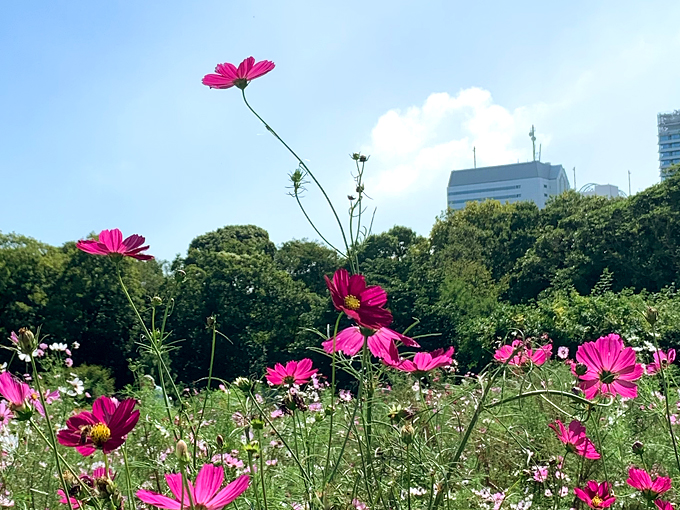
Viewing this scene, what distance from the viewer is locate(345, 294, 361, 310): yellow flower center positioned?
2.64 ft

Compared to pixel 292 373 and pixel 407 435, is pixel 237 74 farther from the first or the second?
pixel 407 435

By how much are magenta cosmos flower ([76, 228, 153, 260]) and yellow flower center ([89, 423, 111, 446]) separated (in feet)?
1.28

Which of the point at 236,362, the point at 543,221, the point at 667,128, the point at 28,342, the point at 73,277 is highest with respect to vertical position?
the point at 667,128

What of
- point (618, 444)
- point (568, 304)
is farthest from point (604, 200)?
point (618, 444)

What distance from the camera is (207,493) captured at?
662mm

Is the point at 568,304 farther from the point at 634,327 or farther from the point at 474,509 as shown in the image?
the point at 474,509

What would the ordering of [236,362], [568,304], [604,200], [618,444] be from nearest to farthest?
[618,444] → [568,304] → [236,362] → [604,200]

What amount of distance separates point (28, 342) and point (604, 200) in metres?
19.7

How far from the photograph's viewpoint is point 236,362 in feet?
48.3

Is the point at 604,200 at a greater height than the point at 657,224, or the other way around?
the point at 604,200

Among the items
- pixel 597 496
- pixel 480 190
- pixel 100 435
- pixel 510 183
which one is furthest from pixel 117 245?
pixel 480 190

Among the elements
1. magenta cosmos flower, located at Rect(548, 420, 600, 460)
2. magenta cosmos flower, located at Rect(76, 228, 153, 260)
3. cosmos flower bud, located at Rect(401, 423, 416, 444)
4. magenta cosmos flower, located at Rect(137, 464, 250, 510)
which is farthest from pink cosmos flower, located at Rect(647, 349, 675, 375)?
magenta cosmos flower, located at Rect(76, 228, 153, 260)

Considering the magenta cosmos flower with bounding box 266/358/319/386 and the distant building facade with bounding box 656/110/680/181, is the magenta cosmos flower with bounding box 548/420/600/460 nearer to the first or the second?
the magenta cosmos flower with bounding box 266/358/319/386

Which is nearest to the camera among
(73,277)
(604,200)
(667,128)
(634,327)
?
(634,327)
